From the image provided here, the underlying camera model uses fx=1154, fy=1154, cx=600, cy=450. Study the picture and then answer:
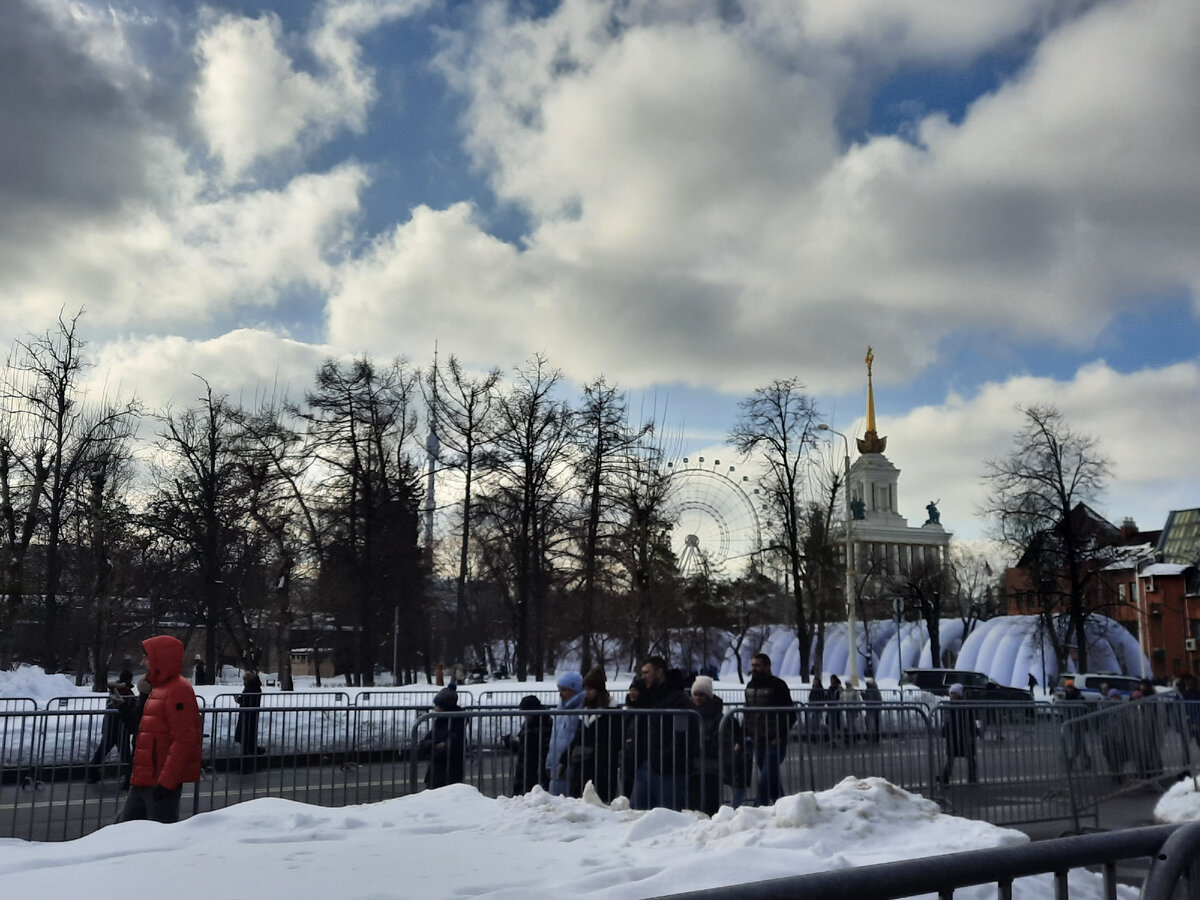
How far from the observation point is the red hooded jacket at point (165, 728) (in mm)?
9227

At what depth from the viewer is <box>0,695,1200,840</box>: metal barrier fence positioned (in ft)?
37.0

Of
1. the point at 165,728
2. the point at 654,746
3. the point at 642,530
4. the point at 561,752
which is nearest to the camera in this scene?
the point at 165,728

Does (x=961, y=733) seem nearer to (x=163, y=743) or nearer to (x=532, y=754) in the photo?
(x=532, y=754)

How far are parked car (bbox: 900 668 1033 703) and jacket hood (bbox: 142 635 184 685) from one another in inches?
1053

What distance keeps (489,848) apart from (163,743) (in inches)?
124

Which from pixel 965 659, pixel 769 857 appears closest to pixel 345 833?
pixel 769 857

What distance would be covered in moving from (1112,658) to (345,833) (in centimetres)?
8171

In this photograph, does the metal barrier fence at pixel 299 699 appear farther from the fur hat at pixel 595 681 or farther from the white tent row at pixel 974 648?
the white tent row at pixel 974 648

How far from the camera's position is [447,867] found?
7.19 metres

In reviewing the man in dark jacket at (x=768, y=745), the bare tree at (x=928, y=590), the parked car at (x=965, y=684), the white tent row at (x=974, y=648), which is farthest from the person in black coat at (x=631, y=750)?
the bare tree at (x=928, y=590)

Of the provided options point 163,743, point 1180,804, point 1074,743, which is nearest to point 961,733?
point 1074,743

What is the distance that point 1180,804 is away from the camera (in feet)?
47.9

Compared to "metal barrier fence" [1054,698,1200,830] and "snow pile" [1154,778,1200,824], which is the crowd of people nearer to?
"metal barrier fence" [1054,698,1200,830]

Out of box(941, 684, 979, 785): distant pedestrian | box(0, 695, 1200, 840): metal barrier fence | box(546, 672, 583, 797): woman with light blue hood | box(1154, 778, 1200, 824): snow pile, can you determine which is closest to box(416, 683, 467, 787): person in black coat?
box(0, 695, 1200, 840): metal barrier fence
